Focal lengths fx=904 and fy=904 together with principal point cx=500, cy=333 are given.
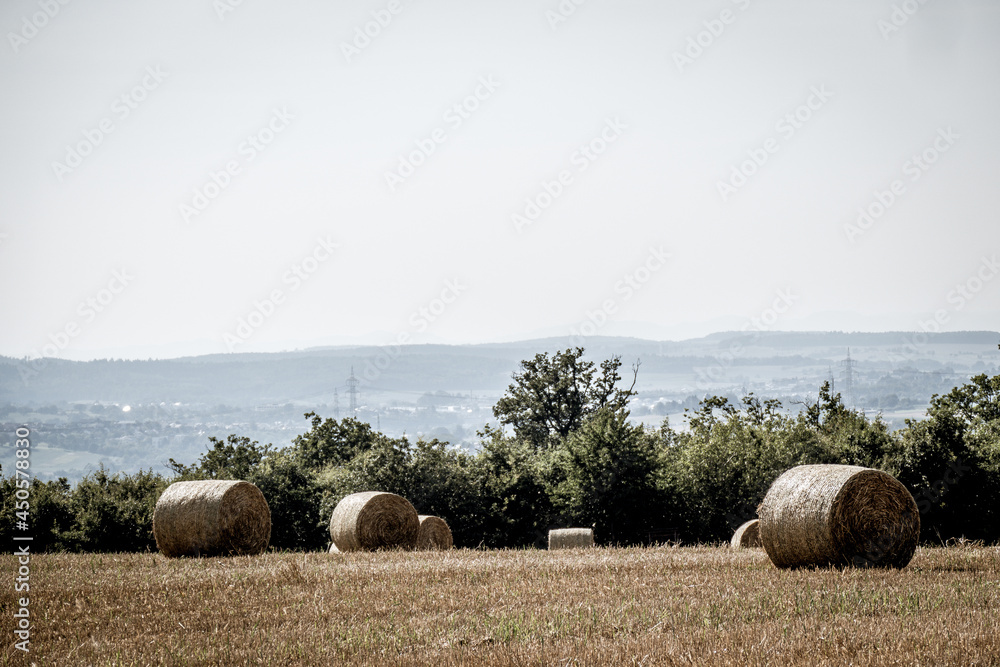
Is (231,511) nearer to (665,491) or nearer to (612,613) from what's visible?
(612,613)

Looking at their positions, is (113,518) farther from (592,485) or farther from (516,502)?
(592,485)

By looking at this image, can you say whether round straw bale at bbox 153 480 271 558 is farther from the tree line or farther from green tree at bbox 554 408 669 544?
green tree at bbox 554 408 669 544

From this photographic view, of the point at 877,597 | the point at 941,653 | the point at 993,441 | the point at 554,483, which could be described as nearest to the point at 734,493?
the point at 554,483

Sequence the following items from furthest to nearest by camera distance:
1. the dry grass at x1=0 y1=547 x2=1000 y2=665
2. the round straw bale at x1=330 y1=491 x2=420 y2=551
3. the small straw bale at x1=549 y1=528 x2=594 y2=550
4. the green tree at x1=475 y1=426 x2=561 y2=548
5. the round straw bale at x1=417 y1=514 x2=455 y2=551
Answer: the green tree at x1=475 y1=426 x2=561 y2=548 < the round straw bale at x1=417 y1=514 x2=455 y2=551 < the small straw bale at x1=549 y1=528 x2=594 y2=550 < the round straw bale at x1=330 y1=491 x2=420 y2=551 < the dry grass at x1=0 y1=547 x2=1000 y2=665

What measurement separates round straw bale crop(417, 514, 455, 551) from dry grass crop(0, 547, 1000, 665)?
1011cm

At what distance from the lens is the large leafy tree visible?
7002cm

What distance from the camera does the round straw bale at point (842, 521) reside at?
47.2 ft

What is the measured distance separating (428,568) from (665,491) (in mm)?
21696

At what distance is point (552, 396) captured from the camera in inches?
2773

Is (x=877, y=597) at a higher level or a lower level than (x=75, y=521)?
higher

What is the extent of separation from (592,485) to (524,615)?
25056 millimetres

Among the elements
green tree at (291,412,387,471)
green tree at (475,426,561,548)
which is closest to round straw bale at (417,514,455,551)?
green tree at (475,426,561,548)

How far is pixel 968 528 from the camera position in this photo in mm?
32062

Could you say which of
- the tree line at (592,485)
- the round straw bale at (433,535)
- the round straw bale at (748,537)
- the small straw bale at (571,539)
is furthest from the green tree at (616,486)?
the round straw bale at (748,537)
